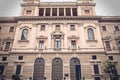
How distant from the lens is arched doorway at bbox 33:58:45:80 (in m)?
25.1

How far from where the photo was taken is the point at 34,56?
88.2ft

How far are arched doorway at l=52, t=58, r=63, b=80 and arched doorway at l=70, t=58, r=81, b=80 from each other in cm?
166

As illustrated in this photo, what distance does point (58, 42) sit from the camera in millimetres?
28438

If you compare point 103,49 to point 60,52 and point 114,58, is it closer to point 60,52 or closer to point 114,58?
point 114,58

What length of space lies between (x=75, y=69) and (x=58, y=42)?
5740 millimetres

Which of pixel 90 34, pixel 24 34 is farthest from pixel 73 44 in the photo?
pixel 24 34

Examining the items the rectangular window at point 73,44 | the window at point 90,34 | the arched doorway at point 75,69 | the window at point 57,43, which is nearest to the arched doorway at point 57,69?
the arched doorway at point 75,69

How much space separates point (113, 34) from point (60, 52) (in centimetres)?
1068

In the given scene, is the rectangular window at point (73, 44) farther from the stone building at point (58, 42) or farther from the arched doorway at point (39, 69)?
the arched doorway at point (39, 69)

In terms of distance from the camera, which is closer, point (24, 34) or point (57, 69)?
point (57, 69)

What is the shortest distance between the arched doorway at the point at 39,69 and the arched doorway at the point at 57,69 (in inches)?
68.2

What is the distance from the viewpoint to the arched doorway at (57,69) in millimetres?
25062

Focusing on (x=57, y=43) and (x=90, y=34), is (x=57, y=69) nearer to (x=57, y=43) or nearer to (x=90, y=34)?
(x=57, y=43)

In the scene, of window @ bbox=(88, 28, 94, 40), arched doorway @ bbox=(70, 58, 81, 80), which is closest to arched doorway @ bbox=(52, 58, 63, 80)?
arched doorway @ bbox=(70, 58, 81, 80)
